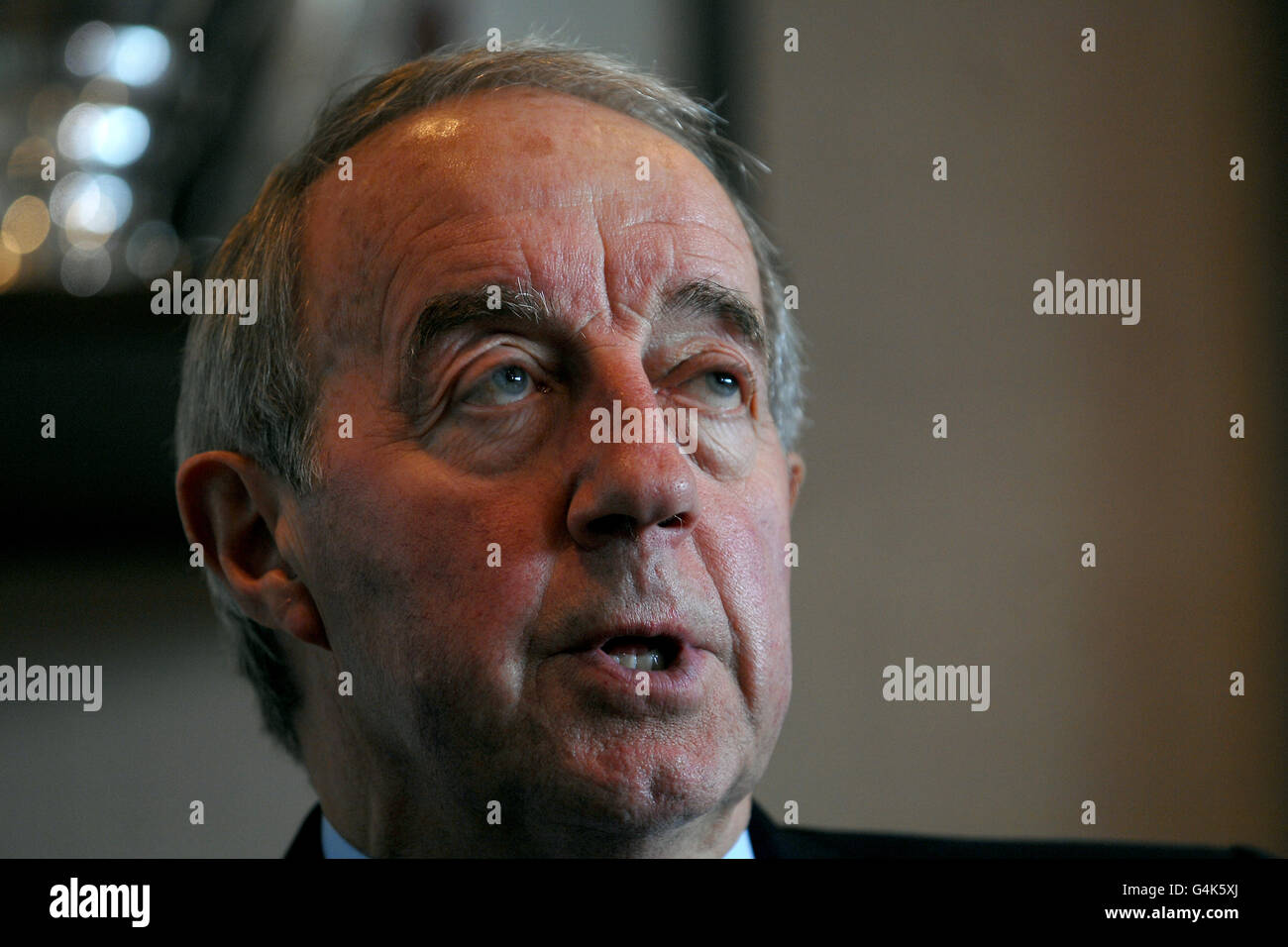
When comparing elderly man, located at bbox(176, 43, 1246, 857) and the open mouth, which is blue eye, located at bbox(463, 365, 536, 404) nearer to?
elderly man, located at bbox(176, 43, 1246, 857)

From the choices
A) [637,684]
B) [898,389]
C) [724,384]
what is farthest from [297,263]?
[898,389]

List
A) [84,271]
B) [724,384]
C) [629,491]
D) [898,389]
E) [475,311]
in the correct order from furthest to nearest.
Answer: [898,389] < [84,271] < [724,384] < [475,311] < [629,491]

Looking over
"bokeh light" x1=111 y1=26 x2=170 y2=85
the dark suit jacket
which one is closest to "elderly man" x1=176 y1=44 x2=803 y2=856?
the dark suit jacket

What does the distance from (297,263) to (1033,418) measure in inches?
48.0

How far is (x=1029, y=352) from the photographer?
1.88 metres

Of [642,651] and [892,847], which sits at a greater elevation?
[642,651]

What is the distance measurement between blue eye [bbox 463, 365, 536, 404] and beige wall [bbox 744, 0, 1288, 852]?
3.23ft

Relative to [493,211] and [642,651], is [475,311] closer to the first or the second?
[493,211]

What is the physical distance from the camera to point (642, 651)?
42.3 inches

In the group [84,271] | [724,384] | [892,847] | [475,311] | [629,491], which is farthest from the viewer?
[84,271]

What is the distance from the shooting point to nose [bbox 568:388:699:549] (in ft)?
3.41

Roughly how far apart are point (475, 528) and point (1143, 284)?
4.20 ft

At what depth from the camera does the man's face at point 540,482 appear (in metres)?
1.06
